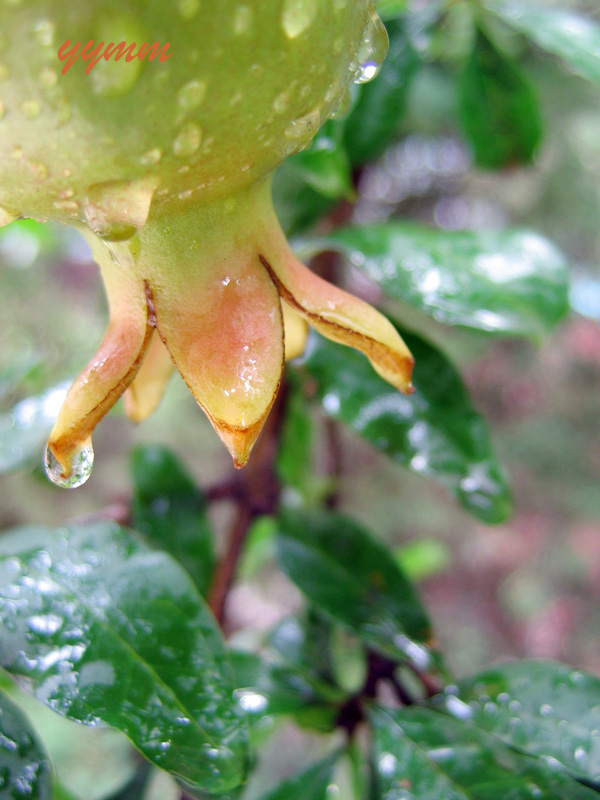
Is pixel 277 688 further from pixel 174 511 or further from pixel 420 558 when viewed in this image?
pixel 420 558

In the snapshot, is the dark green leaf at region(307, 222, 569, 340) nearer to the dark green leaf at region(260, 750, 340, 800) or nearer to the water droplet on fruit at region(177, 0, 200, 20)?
the water droplet on fruit at region(177, 0, 200, 20)

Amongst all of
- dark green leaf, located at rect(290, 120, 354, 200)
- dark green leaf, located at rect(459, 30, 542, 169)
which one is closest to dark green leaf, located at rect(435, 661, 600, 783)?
dark green leaf, located at rect(290, 120, 354, 200)

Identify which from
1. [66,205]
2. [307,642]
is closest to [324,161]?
[66,205]

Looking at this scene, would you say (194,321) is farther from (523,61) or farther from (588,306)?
(523,61)

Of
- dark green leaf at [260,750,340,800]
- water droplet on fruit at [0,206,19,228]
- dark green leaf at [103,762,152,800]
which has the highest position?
water droplet on fruit at [0,206,19,228]

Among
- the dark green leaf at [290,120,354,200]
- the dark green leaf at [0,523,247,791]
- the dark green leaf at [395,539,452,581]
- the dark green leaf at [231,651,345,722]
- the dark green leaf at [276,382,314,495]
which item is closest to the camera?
the dark green leaf at [0,523,247,791]

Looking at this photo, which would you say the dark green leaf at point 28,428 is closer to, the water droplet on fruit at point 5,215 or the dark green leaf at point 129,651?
the dark green leaf at point 129,651

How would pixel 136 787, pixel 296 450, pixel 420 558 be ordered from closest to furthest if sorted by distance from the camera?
pixel 136 787 → pixel 296 450 → pixel 420 558
